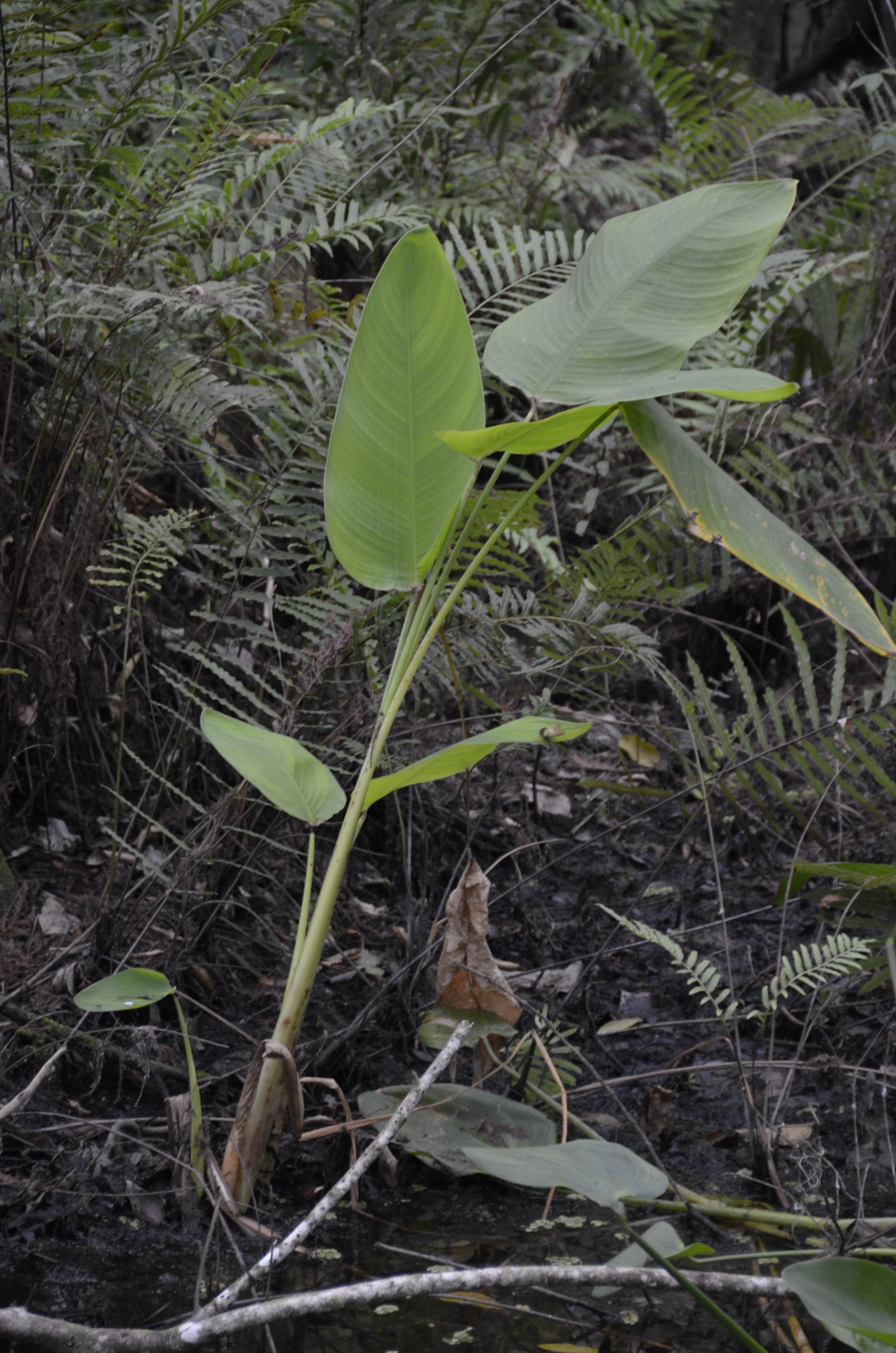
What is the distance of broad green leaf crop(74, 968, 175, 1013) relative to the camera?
122 cm

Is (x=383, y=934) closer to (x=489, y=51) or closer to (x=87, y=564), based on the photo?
(x=87, y=564)

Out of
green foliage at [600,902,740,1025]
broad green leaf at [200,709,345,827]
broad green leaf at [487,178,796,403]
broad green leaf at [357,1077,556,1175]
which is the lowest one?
broad green leaf at [357,1077,556,1175]

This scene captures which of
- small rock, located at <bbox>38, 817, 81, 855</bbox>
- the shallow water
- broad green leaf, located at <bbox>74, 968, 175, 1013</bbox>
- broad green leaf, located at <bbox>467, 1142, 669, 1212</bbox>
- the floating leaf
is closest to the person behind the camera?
broad green leaf, located at <bbox>467, 1142, 669, 1212</bbox>

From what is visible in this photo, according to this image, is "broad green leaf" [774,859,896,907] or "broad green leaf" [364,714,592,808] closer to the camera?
"broad green leaf" [364,714,592,808]

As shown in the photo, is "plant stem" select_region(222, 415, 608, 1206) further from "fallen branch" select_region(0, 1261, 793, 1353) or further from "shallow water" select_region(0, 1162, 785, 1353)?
"fallen branch" select_region(0, 1261, 793, 1353)

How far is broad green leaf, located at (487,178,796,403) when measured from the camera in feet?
4.34

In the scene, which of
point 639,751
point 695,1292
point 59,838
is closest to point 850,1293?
point 695,1292

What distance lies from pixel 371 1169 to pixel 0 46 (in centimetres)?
186

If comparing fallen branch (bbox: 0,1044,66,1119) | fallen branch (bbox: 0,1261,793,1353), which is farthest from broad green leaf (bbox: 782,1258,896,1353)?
fallen branch (bbox: 0,1044,66,1119)

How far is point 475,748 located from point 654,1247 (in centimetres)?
55

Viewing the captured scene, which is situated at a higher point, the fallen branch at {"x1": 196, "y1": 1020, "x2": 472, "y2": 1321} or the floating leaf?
the fallen branch at {"x1": 196, "y1": 1020, "x2": 472, "y2": 1321}

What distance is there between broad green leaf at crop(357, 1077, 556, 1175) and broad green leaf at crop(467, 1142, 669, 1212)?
284 millimetres

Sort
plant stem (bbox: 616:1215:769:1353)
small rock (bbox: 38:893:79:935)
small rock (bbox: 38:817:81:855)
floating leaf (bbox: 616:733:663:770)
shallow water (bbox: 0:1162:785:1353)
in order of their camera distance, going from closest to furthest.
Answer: plant stem (bbox: 616:1215:769:1353) → shallow water (bbox: 0:1162:785:1353) → small rock (bbox: 38:893:79:935) → small rock (bbox: 38:817:81:855) → floating leaf (bbox: 616:733:663:770)

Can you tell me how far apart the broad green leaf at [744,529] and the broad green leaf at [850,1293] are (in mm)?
667
